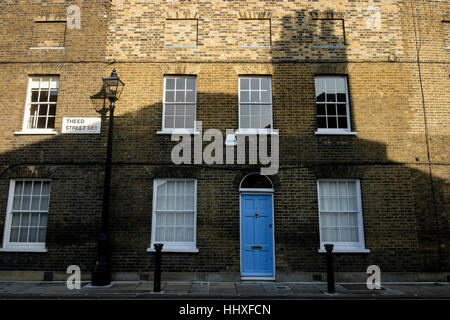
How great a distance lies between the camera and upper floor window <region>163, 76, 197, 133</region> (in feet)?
30.3

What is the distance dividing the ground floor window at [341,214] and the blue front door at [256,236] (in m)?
1.59

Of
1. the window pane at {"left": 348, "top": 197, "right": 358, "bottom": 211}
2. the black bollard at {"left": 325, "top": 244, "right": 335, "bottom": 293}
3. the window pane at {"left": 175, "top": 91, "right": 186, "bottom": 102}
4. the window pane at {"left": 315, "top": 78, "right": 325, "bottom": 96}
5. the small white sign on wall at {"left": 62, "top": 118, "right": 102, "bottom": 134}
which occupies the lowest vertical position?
the black bollard at {"left": 325, "top": 244, "right": 335, "bottom": 293}

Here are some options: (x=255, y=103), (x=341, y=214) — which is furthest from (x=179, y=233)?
(x=341, y=214)

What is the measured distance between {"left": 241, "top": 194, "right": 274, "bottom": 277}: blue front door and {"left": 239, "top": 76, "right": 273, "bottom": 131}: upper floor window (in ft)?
7.49

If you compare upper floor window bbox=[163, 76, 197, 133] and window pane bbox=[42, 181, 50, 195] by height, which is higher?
upper floor window bbox=[163, 76, 197, 133]

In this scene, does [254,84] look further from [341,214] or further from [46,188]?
→ [46,188]

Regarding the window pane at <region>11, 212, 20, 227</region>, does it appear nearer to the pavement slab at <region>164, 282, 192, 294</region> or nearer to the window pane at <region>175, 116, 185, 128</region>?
the pavement slab at <region>164, 282, 192, 294</region>

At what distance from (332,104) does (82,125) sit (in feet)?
26.4

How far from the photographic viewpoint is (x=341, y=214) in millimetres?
8750

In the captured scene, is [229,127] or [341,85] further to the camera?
[341,85]

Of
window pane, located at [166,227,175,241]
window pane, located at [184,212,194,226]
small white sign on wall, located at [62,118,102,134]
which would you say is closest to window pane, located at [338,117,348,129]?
window pane, located at [184,212,194,226]

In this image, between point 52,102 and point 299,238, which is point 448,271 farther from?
point 52,102

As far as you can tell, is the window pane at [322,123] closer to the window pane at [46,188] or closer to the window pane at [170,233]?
the window pane at [170,233]

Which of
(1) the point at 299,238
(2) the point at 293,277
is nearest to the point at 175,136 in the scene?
(1) the point at 299,238
